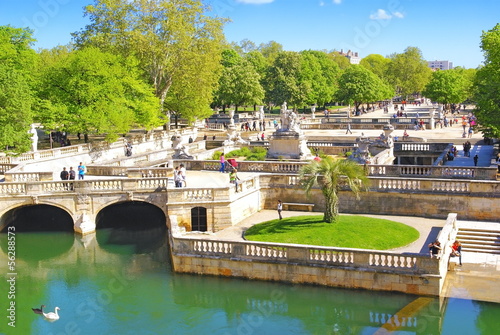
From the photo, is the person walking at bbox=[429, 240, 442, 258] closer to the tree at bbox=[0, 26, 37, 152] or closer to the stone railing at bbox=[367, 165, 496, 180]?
the stone railing at bbox=[367, 165, 496, 180]

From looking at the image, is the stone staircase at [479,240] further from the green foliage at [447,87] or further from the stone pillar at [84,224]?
the green foliage at [447,87]

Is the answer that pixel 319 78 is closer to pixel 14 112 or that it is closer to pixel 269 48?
pixel 269 48

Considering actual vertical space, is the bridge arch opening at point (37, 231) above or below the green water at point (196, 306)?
above

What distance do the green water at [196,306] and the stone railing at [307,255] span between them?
3.14 feet

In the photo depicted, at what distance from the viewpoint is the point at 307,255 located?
2131 centimetres

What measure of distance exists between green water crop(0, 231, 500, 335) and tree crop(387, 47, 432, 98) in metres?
111

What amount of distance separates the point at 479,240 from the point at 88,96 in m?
29.8

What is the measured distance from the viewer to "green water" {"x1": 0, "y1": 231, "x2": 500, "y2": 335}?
1922cm

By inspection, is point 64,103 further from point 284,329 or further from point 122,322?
point 284,329

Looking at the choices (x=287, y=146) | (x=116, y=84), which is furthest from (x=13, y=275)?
(x=116, y=84)

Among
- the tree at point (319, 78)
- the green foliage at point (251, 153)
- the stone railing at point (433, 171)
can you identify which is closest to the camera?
the stone railing at point (433, 171)

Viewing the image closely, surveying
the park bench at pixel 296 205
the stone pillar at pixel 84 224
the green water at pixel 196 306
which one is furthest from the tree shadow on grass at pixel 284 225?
the stone pillar at pixel 84 224

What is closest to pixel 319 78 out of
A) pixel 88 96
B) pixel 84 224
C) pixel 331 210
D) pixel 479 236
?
pixel 88 96

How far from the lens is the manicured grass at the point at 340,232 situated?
875 inches
